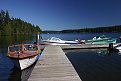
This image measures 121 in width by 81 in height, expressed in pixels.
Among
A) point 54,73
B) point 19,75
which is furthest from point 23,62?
point 54,73

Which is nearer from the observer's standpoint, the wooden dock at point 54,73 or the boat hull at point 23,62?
the wooden dock at point 54,73

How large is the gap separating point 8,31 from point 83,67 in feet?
301

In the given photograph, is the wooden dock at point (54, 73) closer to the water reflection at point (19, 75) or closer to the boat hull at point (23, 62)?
the water reflection at point (19, 75)

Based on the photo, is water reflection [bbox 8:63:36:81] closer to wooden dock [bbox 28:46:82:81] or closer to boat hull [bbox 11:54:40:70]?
boat hull [bbox 11:54:40:70]

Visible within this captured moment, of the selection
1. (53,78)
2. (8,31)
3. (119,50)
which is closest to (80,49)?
(119,50)

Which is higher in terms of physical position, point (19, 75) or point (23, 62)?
point (23, 62)

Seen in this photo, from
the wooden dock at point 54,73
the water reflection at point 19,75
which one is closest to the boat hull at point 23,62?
the water reflection at point 19,75

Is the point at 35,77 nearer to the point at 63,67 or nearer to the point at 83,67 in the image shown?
the point at 63,67

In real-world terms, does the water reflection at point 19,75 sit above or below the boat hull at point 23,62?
below

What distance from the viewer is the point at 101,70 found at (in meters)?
18.3

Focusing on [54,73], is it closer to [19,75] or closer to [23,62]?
[19,75]

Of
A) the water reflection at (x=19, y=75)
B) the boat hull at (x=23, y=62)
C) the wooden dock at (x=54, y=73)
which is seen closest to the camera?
the wooden dock at (x=54, y=73)

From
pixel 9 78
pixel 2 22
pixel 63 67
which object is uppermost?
pixel 2 22

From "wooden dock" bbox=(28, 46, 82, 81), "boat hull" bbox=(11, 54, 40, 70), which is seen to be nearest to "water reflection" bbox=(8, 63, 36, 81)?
"boat hull" bbox=(11, 54, 40, 70)
